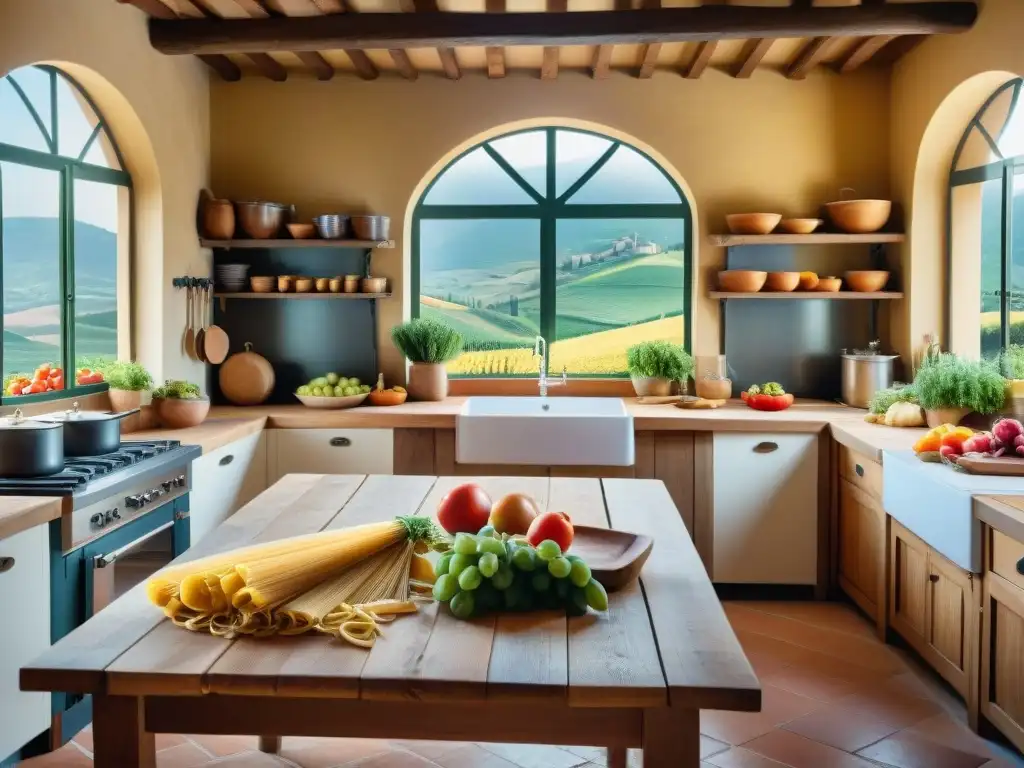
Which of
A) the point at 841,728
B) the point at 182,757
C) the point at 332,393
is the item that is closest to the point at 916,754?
the point at 841,728

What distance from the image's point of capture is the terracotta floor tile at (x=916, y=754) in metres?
3.15

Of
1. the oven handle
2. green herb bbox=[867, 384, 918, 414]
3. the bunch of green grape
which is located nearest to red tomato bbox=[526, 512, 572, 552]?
the bunch of green grape

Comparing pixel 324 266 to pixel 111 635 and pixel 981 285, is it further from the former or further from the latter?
pixel 111 635

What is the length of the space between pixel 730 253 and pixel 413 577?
407 cm

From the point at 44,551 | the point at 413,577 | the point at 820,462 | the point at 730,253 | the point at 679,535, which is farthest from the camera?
the point at 730,253

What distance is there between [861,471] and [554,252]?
230 centimetres

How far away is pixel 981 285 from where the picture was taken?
16.7 ft

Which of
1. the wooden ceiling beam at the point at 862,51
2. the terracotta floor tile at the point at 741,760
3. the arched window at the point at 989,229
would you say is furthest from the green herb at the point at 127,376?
the arched window at the point at 989,229

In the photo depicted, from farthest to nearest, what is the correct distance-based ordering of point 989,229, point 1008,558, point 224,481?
point 989,229 → point 224,481 → point 1008,558

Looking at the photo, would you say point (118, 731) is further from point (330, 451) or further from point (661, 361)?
point (661, 361)

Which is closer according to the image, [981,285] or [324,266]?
[981,285]

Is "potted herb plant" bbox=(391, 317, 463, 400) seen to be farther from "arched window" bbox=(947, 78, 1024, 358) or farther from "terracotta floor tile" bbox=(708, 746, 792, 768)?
"terracotta floor tile" bbox=(708, 746, 792, 768)

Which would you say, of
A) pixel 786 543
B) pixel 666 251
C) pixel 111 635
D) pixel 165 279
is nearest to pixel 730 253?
pixel 666 251

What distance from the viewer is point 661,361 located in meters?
5.53
